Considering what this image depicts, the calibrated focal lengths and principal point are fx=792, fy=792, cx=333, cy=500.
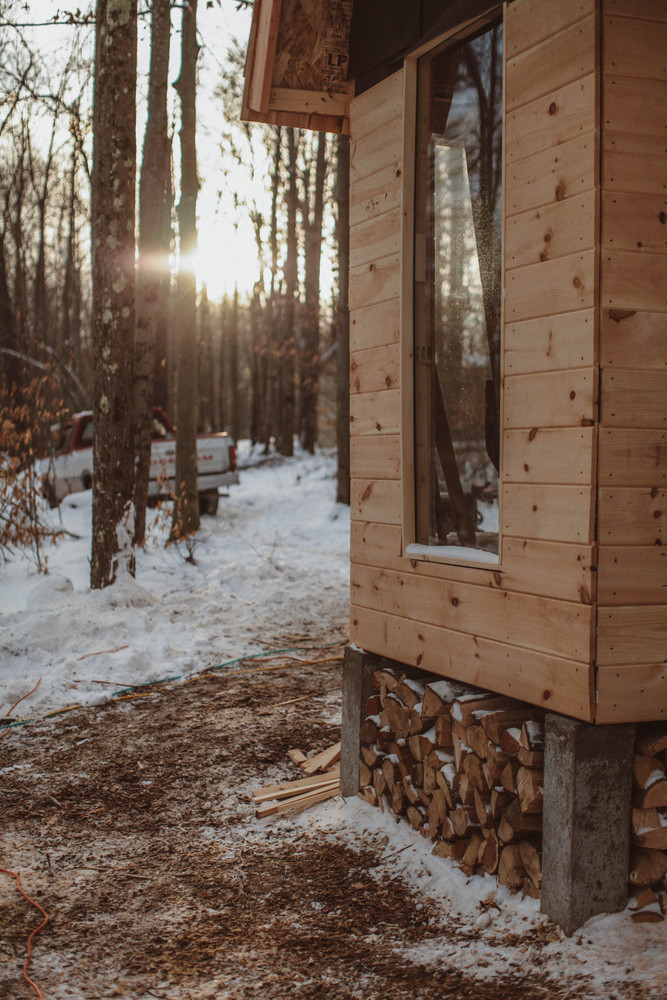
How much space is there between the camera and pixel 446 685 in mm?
3418

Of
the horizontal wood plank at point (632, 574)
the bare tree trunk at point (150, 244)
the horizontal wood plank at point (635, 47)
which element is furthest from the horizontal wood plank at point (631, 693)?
the bare tree trunk at point (150, 244)

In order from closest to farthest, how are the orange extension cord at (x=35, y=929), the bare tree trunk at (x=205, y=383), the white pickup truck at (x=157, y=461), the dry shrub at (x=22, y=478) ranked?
the orange extension cord at (x=35, y=929) < the dry shrub at (x=22, y=478) < the white pickup truck at (x=157, y=461) < the bare tree trunk at (x=205, y=383)

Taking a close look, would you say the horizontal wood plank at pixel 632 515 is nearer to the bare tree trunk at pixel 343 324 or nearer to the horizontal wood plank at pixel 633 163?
the horizontal wood plank at pixel 633 163

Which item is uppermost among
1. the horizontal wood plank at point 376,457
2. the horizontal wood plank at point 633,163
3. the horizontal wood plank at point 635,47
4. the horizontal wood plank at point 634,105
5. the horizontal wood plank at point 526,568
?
the horizontal wood plank at point 635,47

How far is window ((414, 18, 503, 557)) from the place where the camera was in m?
3.54

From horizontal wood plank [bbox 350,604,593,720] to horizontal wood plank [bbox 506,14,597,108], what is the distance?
2043mm

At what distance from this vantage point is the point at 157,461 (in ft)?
42.3

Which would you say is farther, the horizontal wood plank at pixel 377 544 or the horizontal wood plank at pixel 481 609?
the horizontal wood plank at pixel 377 544

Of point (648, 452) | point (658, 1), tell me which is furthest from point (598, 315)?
point (658, 1)

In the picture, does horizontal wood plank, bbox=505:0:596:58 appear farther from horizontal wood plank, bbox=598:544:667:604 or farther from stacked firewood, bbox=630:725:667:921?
stacked firewood, bbox=630:725:667:921

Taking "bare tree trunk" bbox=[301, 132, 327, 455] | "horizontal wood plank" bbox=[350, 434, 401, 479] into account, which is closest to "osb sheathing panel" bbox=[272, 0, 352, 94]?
"horizontal wood plank" bbox=[350, 434, 401, 479]

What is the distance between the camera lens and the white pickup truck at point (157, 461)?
12898 mm

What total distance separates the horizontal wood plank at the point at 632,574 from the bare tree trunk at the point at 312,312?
19.3m

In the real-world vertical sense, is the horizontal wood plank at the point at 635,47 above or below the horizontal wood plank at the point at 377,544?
above
